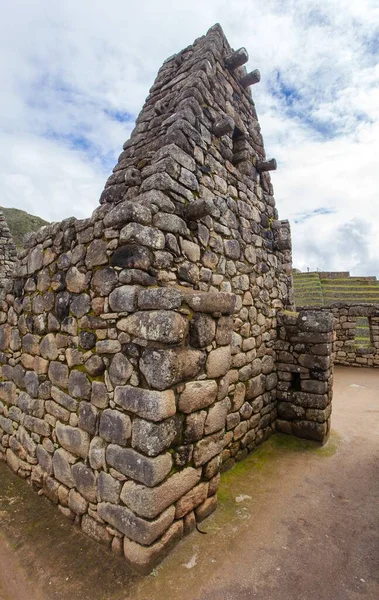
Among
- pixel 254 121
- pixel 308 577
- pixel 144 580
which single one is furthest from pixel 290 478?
pixel 254 121

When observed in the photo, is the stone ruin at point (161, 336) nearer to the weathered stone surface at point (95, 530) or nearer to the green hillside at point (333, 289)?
the weathered stone surface at point (95, 530)

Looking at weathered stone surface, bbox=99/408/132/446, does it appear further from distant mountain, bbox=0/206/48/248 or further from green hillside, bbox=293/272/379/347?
distant mountain, bbox=0/206/48/248

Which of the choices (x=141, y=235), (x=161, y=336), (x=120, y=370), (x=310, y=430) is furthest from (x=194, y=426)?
(x=310, y=430)

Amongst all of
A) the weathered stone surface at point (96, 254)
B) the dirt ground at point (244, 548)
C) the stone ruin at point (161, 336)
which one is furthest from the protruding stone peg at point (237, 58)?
the dirt ground at point (244, 548)

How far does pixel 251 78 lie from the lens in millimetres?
5512

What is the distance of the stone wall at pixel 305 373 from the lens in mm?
5441

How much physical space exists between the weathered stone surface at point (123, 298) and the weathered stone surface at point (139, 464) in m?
1.30

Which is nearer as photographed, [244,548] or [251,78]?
[244,548]

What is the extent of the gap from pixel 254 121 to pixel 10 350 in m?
5.95

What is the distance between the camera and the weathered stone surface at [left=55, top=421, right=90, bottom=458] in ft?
10.7

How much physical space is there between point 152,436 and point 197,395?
0.61 metres

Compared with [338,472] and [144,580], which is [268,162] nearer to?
[338,472]

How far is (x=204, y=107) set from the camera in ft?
14.7

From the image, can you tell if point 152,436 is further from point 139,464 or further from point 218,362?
point 218,362
